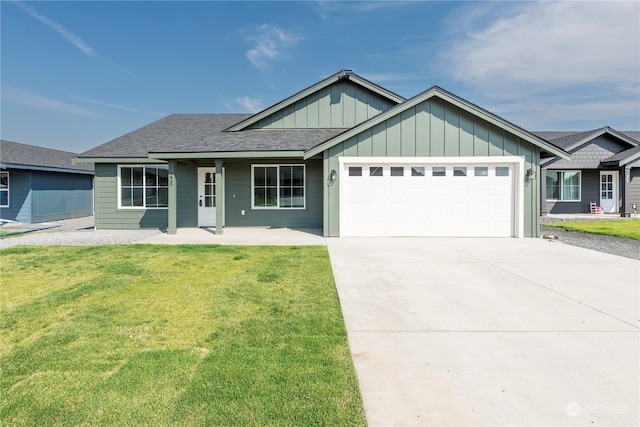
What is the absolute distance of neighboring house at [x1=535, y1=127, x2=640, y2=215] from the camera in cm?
1744

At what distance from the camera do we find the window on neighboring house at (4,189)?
51.2 ft

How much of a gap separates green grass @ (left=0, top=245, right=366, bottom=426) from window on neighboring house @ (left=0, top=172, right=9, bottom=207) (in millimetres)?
13275

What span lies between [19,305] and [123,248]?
14.7 ft

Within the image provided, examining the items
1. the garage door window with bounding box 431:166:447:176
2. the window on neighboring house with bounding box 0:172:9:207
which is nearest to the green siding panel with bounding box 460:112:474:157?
the garage door window with bounding box 431:166:447:176

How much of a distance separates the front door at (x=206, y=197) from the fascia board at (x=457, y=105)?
16.2 ft

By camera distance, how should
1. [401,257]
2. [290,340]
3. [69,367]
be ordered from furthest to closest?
[401,257]
[290,340]
[69,367]

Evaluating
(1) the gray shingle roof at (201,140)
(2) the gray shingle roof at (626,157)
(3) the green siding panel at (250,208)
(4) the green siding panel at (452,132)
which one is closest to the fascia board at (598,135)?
(2) the gray shingle roof at (626,157)

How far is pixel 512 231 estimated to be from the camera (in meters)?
10.5

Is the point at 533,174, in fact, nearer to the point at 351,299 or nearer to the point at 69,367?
the point at 351,299

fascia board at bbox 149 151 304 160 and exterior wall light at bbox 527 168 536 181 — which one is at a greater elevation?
fascia board at bbox 149 151 304 160

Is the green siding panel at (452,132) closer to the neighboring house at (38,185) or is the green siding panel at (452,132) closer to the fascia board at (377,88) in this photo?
the fascia board at (377,88)

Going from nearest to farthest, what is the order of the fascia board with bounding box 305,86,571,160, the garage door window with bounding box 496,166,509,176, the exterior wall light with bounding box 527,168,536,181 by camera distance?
1. the fascia board with bounding box 305,86,571,160
2. the exterior wall light with bounding box 527,168,536,181
3. the garage door window with bounding box 496,166,509,176

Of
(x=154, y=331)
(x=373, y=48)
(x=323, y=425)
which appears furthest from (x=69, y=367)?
(x=373, y=48)

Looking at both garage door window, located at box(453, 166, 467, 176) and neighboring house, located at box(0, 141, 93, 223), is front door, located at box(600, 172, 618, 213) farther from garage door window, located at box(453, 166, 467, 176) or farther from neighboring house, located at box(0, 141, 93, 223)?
neighboring house, located at box(0, 141, 93, 223)
